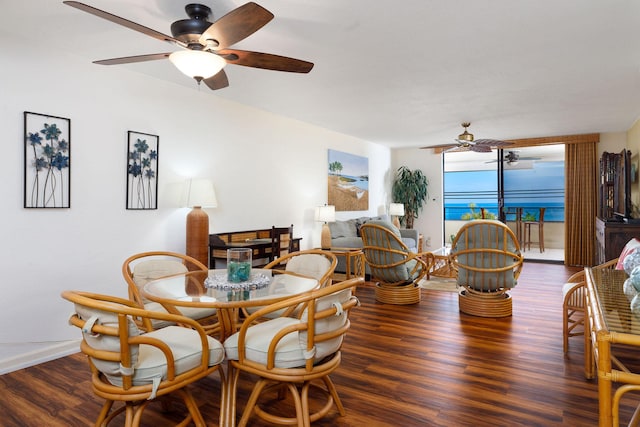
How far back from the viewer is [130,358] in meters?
1.69

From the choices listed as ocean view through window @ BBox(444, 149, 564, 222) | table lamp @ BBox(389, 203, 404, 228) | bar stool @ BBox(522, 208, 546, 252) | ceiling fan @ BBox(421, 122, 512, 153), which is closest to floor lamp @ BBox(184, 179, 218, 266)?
ceiling fan @ BBox(421, 122, 512, 153)

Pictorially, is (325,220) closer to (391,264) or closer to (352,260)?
(352,260)

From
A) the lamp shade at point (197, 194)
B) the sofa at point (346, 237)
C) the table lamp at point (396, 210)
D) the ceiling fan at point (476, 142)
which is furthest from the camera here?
the table lamp at point (396, 210)

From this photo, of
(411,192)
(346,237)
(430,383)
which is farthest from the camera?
(411,192)

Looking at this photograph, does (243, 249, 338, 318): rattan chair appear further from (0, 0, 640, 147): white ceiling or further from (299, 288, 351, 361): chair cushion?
(0, 0, 640, 147): white ceiling

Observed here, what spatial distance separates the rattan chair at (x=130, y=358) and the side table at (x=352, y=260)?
366 centimetres

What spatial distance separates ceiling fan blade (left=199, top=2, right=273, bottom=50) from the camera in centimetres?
185

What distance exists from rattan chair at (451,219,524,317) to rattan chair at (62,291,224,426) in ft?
9.49

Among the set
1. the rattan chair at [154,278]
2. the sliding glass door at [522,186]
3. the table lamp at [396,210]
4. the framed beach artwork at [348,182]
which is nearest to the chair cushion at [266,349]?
the rattan chair at [154,278]

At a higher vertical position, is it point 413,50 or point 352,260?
point 413,50

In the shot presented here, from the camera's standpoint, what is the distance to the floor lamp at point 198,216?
3889 mm

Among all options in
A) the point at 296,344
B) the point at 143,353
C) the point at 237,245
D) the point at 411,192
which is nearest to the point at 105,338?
the point at 143,353

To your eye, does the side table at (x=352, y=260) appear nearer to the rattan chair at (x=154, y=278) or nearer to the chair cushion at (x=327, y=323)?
the rattan chair at (x=154, y=278)

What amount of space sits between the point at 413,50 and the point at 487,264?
2.18 metres
